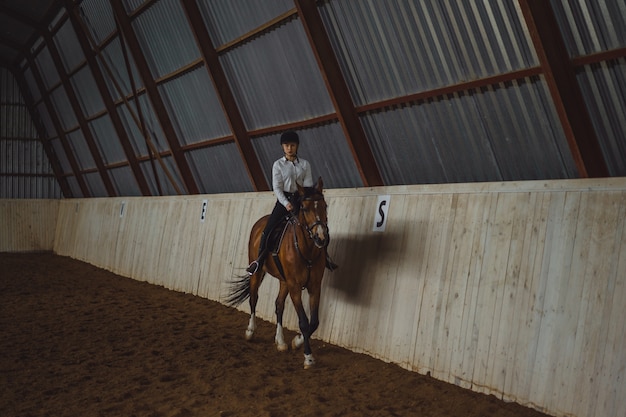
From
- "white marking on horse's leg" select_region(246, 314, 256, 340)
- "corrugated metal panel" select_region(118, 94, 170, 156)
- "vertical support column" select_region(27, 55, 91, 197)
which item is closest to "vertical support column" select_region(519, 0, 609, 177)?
"white marking on horse's leg" select_region(246, 314, 256, 340)

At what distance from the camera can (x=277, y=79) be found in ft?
31.2

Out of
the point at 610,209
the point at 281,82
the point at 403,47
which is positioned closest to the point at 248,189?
the point at 281,82

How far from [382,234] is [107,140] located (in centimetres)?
1411

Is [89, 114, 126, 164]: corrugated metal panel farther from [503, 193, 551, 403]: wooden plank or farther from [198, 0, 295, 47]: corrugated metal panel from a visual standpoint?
[503, 193, 551, 403]: wooden plank

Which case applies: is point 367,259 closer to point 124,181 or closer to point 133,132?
point 133,132

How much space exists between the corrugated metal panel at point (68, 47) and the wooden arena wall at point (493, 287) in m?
12.5

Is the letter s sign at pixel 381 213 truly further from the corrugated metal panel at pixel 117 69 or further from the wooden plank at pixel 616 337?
the corrugated metal panel at pixel 117 69

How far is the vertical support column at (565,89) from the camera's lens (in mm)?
5207

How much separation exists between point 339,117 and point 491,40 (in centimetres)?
255

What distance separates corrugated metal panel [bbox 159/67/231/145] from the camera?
460 inches

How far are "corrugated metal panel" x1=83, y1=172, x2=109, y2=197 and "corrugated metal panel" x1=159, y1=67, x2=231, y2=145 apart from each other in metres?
8.75

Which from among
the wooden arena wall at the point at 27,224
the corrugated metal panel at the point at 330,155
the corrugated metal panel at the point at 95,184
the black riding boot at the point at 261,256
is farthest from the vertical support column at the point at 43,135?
the black riding boot at the point at 261,256

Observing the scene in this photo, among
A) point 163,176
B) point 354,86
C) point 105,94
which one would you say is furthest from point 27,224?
point 354,86

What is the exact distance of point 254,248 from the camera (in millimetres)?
7758
